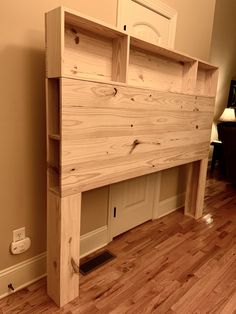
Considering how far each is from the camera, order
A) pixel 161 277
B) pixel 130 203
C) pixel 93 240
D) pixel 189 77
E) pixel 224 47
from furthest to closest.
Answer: pixel 224 47, pixel 130 203, pixel 189 77, pixel 93 240, pixel 161 277

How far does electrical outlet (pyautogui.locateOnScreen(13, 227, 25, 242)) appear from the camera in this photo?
1.58 meters

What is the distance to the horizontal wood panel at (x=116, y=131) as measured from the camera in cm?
134

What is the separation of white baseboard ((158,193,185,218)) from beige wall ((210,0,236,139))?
241 cm

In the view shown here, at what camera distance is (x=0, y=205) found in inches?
58.3

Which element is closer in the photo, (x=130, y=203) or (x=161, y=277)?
(x=161, y=277)

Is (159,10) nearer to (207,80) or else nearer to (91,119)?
(207,80)

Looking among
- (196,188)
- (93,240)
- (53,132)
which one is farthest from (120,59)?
(196,188)

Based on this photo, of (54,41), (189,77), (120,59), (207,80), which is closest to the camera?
(54,41)

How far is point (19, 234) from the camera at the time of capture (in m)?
1.60

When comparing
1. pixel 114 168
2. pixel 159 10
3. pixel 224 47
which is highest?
pixel 224 47

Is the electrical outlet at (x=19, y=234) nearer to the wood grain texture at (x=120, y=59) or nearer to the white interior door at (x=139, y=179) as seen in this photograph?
the white interior door at (x=139, y=179)

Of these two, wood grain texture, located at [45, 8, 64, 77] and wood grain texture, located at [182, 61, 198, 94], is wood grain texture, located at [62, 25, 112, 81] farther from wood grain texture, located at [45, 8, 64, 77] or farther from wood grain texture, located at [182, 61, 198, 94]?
wood grain texture, located at [182, 61, 198, 94]

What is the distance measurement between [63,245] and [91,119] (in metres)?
0.75

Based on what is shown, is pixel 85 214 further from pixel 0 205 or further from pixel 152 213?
pixel 152 213
